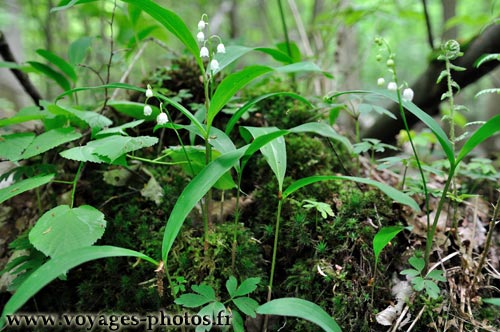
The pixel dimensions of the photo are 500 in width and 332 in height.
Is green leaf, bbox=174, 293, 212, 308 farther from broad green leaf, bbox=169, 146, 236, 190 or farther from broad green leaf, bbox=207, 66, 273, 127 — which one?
broad green leaf, bbox=207, 66, 273, 127

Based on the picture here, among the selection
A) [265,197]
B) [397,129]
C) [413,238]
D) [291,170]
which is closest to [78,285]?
[265,197]

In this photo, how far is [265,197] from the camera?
5.45 feet

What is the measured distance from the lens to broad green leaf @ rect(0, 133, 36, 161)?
134cm

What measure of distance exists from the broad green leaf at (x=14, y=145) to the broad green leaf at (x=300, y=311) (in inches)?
43.8

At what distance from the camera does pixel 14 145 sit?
140cm

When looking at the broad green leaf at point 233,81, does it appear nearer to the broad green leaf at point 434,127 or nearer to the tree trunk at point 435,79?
the broad green leaf at point 434,127

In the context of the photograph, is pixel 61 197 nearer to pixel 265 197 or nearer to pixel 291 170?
pixel 265 197

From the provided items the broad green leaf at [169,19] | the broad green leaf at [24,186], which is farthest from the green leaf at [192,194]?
the broad green leaf at [24,186]

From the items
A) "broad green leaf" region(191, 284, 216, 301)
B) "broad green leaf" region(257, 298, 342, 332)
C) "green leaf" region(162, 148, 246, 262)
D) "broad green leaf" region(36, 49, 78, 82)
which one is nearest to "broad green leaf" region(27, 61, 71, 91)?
"broad green leaf" region(36, 49, 78, 82)

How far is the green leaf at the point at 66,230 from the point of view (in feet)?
3.53

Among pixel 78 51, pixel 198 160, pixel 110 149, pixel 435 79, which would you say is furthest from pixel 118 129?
pixel 435 79

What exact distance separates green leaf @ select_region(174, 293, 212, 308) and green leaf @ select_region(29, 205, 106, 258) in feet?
1.11

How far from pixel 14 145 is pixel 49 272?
32.0 inches

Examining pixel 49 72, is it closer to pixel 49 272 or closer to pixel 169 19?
pixel 169 19
